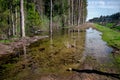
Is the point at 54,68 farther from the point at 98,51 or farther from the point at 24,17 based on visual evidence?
the point at 24,17

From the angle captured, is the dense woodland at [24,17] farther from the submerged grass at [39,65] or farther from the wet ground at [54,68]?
the wet ground at [54,68]

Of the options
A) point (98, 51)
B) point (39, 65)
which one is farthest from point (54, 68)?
point (98, 51)

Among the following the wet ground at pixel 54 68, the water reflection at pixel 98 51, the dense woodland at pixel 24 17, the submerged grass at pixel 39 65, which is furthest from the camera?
the dense woodland at pixel 24 17

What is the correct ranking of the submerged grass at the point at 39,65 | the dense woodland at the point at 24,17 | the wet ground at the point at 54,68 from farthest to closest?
the dense woodland at the point at 24,17, the submerged grass at the point at 39,65, the wet ground at the point at 54,68

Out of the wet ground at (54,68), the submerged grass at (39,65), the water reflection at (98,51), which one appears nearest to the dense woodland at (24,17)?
the water reflection at (98,51)

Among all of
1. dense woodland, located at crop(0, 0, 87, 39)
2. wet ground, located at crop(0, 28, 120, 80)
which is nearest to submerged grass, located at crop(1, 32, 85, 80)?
wet ground, located at crop(0, 28, 120, 80)

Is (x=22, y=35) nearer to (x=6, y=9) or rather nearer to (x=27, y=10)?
(x=6, y=9)

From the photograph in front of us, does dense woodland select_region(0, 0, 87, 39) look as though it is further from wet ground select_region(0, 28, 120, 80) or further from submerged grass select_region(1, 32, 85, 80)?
wet ground select_region(0, 28, 120, 80)

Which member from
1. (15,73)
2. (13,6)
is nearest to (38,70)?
(15,73)

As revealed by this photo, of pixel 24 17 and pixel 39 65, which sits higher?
pixel 24 17

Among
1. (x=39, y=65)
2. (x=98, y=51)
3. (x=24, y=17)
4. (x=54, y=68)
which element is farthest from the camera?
(x=24, y=17)

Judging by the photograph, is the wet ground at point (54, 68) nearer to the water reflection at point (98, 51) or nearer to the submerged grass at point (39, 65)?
the submerged grass at point (39, 65)

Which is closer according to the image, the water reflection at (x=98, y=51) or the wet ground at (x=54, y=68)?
the wet ground at (x=54, y=68)

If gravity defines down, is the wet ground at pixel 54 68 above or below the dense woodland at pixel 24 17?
below
